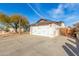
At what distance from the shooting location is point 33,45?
7.04 feet

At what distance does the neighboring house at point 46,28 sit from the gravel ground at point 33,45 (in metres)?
0.06

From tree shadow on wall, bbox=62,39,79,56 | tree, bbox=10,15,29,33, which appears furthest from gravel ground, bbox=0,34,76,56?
tree, bbox=10,15,29,33

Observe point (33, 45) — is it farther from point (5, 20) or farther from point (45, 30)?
point (5, 20)

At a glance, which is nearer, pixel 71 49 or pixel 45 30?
pixel 71 49

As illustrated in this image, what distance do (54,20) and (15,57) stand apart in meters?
0.71

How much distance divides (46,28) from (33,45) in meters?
0.29

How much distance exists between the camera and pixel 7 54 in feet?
6.81

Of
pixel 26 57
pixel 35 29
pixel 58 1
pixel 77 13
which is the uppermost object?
pixel 58 1

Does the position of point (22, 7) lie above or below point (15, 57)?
above

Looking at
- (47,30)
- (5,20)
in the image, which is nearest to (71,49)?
(47,30)

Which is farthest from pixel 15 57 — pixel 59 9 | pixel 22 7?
pixel 59 9

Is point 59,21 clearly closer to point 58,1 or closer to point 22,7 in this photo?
point 58,1

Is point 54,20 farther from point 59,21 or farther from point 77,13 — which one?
point 77,13

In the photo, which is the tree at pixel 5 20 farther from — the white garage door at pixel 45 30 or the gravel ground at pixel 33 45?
the white garage door at pixel 45 30
